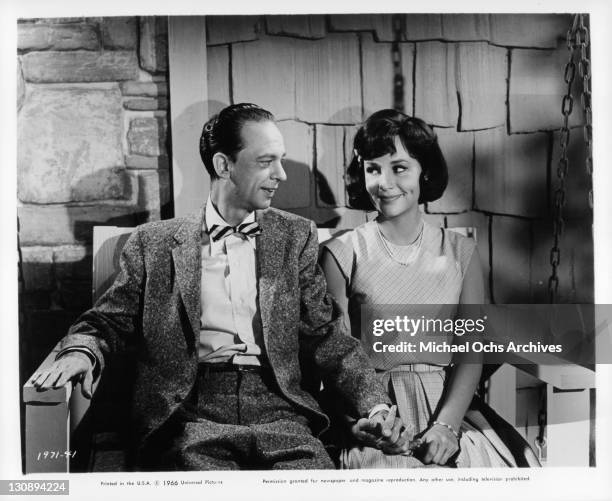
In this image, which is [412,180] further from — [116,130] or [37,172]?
[37,172]

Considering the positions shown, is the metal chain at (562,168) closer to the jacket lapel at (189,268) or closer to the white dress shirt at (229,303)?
the white dress shirt at (229,303)

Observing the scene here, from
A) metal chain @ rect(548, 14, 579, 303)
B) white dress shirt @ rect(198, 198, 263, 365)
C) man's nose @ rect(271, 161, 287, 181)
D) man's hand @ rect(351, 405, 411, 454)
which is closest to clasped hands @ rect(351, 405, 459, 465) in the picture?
man's hand @ rect(351, 405, 411, 454)

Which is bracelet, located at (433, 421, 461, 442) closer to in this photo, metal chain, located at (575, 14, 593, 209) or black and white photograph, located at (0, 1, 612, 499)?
black and white photograph, located at (0, 1, 612, 499)

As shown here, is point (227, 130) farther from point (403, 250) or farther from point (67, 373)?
point (67, 373)

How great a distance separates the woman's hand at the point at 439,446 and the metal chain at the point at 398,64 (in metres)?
0.91

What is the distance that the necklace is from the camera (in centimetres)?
196

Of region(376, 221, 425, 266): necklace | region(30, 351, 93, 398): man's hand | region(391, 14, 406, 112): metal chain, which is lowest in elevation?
region(30, 351, 93, 398): man's hand

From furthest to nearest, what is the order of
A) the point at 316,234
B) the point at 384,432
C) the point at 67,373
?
the point at 316,234 → the point at 384,432 → the point at 67,373

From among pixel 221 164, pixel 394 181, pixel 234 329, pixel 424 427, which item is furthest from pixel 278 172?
pixel 424 427

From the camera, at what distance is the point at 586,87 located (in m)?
2.00

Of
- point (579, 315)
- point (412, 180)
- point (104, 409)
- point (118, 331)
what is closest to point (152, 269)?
point (118, 331)

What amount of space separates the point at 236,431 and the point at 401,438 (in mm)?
452

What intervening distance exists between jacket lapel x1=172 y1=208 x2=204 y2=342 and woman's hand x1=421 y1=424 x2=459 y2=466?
2.31 feet

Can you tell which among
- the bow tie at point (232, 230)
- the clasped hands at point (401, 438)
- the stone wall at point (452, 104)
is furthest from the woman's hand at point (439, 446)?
the bow tie at point (232, 230)
